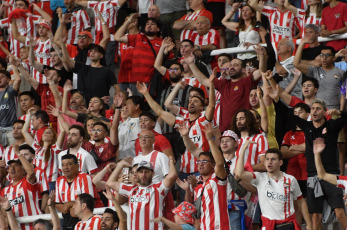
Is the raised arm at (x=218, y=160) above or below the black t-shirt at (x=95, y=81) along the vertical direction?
below

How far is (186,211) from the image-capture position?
469 inches

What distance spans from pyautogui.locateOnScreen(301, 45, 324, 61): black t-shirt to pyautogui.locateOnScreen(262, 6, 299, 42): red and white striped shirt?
3.51ft

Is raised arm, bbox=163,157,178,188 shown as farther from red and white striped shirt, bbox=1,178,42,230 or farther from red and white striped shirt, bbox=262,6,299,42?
red and white striped shirt, bbox=262,6,299,42

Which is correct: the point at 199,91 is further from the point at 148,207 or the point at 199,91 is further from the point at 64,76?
the point at 64,76

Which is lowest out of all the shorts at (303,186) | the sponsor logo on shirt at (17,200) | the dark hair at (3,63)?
the sponsor logo on shirt at (17,200)

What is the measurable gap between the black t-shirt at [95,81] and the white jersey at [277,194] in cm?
518

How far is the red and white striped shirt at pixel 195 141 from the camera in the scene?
44.4 feet

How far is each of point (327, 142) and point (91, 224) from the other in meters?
3.40

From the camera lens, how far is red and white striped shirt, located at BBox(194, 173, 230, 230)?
1184 cm

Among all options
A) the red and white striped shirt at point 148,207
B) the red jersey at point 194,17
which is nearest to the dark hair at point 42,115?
the red jersey at point 194,17

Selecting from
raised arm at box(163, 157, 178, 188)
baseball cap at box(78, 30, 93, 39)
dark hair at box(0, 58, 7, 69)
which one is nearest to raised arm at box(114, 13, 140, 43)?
Result: baseball cap at box(78, 30, 93, 39)

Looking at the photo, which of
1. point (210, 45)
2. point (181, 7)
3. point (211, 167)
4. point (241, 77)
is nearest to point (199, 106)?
point (241, 77)

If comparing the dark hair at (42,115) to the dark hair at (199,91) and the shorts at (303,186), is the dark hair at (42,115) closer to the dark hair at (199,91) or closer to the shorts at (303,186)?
the dark hair at (199,91)

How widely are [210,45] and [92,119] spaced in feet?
9.68
